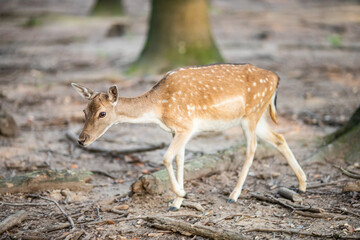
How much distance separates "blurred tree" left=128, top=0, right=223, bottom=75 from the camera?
1209cm

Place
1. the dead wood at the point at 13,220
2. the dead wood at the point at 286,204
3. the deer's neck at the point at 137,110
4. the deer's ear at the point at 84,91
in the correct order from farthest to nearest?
the deer's neck at the point at 137,110 < the deer's ear at the point at 84,91 < the dead wood at the point at 286,204 < the dead wood at the point at 13,220

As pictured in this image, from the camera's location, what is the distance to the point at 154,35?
486 inches

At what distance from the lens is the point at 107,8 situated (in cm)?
2723

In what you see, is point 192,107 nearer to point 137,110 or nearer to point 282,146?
point 137,110

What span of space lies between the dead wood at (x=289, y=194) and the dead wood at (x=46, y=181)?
245cm

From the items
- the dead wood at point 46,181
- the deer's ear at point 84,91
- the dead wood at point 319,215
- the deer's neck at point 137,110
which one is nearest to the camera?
the dead wood at point 319,215

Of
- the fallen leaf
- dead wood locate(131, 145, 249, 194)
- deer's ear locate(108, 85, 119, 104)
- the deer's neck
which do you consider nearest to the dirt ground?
the fallen leaf

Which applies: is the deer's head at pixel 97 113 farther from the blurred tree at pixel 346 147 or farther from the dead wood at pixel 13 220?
the blurred tree at pixel 346 147

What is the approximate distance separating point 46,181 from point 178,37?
7.27 meters

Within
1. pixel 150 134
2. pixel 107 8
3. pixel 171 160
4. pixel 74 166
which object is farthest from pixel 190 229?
pixel 107 8

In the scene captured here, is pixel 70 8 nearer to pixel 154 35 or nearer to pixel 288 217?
pixel 154 35

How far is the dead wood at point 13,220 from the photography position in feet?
15.3

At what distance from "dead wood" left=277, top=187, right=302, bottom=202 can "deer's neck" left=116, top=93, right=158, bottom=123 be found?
177cm

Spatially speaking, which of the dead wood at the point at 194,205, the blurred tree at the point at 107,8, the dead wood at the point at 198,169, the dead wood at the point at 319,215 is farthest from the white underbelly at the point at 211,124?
the blurred tree at the point at 107,8
